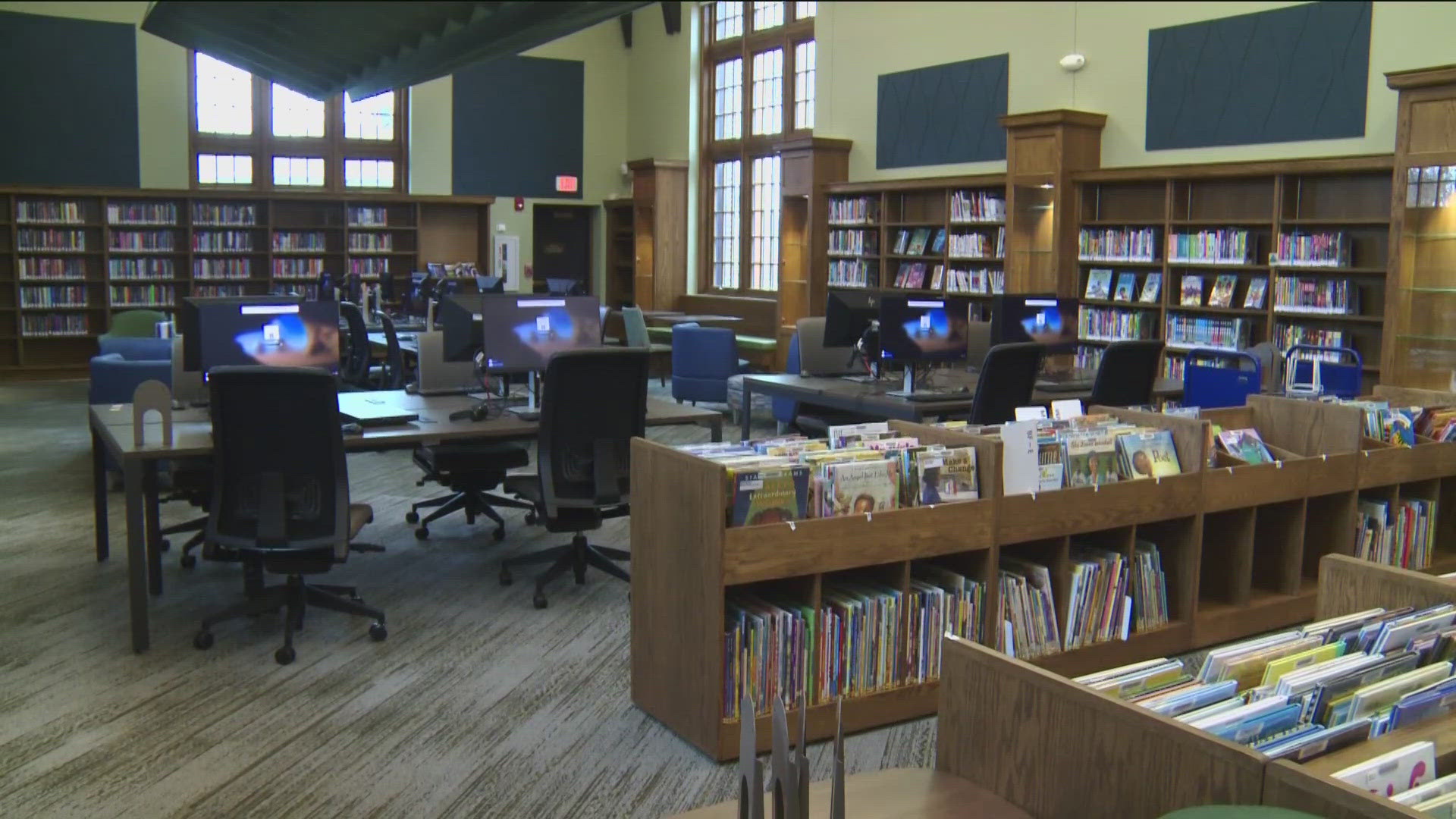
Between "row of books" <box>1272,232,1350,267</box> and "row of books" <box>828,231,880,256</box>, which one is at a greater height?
"row of books" <box>828,231,880,256</box>

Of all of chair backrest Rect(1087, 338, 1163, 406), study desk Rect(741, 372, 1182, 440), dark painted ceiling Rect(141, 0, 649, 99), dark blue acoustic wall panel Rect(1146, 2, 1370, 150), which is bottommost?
study desk Rect(741, 372, 1182, 440)

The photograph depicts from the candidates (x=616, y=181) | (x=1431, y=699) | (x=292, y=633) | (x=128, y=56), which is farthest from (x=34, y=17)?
(x=1431, y=699)

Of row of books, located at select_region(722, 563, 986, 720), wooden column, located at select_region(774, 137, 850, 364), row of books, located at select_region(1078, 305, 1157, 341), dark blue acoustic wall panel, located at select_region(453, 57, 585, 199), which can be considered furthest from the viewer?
dark blue acoustic wall panel, located at select_region(453, 57, 585, 199)

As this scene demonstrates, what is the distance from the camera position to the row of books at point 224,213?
1495 cm

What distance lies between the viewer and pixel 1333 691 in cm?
202

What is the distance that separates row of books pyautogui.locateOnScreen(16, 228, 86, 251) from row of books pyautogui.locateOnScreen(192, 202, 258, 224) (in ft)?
4.24

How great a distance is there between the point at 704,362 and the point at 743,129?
6.33 meters

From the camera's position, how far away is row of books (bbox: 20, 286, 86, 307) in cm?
1398

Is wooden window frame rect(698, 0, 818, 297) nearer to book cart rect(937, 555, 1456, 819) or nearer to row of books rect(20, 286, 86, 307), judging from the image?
row of books rect(20, 286, 86, 307)

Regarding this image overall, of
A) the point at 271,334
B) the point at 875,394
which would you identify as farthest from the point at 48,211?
the point at 875,394

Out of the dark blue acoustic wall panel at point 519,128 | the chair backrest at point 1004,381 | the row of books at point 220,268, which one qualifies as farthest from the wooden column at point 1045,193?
the row of books at point 220,268

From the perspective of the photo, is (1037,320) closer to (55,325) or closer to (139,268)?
(139,268)

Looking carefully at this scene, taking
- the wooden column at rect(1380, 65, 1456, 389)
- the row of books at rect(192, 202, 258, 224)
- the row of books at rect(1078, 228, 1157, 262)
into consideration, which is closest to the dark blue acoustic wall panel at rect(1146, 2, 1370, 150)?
the row of books at rect(1078, 228, 1157, 262)

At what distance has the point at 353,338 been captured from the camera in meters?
9.47
